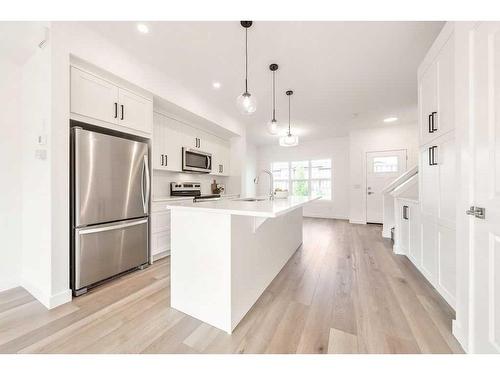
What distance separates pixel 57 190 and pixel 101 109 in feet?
3.05

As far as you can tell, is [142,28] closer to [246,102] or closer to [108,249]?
[246,102]

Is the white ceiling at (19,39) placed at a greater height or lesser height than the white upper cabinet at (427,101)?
greater

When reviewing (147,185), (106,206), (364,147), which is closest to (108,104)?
(147,185)

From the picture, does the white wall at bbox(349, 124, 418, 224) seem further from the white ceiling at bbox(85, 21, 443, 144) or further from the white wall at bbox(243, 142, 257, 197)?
the white wall at bbox(243, 142, 257, 197)

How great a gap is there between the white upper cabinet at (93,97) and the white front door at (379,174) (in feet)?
19.4

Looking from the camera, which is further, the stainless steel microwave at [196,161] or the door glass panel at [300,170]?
the door glass panel at [300,170]

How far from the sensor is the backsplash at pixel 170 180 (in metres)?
3.34

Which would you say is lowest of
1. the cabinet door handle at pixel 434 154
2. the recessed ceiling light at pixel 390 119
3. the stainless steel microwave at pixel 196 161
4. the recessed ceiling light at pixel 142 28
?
the cabinet door handle at pixel 434 154

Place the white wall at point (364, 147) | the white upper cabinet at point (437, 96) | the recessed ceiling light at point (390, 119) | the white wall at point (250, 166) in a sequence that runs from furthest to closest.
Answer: the white wall at point (250, 166) → the white wall at point (364, 147) → the recessed ceiling light at point (390, 119) → the white upper cabinet at point (437, 96)

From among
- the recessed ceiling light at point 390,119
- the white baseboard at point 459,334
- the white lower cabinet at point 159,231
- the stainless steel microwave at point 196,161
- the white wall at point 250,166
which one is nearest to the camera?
the white baseboard at point 459,334

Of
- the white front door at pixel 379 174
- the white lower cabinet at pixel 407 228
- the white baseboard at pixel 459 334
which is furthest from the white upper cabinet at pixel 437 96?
the white front door at pixel 379 174

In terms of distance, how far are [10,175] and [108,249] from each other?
1249mm

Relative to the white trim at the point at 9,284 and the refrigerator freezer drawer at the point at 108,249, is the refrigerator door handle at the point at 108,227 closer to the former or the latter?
the refrigerator freezer drawer at the point at 108,249

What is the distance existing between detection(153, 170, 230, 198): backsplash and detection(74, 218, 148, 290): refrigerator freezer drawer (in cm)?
97
